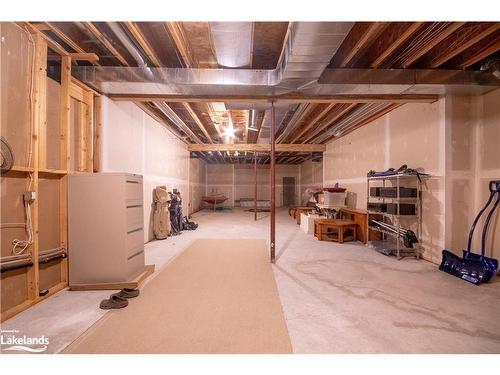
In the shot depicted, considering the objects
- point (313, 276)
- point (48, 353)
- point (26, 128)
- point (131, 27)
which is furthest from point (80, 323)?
point (131, 27)

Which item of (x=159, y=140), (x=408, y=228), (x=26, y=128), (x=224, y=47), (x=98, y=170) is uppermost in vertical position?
(x=224, y=47)

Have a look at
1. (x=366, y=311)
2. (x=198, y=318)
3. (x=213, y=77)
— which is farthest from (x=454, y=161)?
(x=198, y=318)

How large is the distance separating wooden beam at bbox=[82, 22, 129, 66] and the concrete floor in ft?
9.66

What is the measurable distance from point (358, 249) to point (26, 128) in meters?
5.36

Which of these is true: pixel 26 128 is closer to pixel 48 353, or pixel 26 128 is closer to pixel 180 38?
pixel 180 38

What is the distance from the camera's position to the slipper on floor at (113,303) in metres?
2.23

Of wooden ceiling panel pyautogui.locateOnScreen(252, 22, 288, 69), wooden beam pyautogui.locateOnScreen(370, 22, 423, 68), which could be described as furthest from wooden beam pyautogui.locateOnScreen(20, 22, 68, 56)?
wooden beam pyautogui.locateOnScreen(370, 22, 423, 68)

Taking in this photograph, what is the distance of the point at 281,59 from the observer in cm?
283

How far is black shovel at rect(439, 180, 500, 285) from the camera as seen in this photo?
9.40ft

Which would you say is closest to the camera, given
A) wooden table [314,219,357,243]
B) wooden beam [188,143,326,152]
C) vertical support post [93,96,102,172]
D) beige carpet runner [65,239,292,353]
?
beige carpet runner [65,239,292,353]

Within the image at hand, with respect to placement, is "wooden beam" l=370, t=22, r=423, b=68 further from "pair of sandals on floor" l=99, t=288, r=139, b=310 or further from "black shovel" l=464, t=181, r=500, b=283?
"pair of sandals on floor" l=99, t=288, r=139, b=310

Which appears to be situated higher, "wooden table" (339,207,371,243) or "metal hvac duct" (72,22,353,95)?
"metal hvac duct" (72,22,353,95)

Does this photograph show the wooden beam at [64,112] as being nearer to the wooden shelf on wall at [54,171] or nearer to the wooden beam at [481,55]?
the wooden shelf on wall at [54,171]
